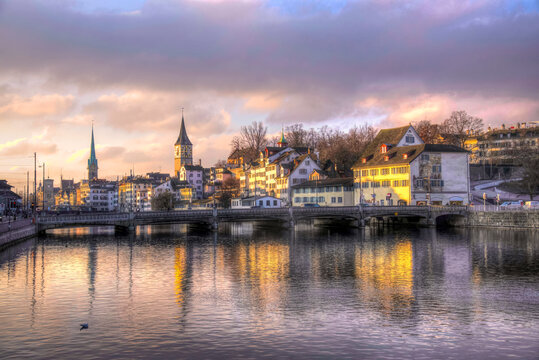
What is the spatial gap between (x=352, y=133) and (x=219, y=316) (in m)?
134

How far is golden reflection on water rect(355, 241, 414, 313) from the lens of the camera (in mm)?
32094

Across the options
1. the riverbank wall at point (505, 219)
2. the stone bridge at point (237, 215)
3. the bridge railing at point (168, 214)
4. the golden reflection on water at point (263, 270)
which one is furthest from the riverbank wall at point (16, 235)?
the riverbank wall at point (505, 219)

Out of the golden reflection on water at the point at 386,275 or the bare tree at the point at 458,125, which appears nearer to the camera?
the golden reflection on water at the point at 386,275

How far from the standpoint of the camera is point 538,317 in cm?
2717

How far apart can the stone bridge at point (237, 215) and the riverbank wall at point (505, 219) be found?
234 cm

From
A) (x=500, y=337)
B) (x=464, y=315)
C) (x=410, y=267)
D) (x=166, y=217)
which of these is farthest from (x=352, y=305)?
(x=166, y=217)

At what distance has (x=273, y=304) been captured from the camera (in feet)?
102

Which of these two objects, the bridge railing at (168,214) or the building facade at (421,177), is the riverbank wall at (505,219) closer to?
the building facade at (421,177)

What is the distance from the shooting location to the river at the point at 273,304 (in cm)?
2284

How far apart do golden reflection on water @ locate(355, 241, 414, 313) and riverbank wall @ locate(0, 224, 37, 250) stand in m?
37.4

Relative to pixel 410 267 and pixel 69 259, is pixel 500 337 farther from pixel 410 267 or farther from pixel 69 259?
pixel 69 259

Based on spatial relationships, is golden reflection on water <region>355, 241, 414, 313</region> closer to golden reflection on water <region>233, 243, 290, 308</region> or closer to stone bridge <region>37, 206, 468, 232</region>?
golden reflection on water <region>233, 243, 290, 308</region>

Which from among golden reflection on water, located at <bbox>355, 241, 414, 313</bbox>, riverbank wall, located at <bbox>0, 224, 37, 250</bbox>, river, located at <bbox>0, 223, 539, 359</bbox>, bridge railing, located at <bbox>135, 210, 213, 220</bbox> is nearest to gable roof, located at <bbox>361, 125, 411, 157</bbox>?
bridge railing, located at <bbox>135, 210, 213, 220</bbox>

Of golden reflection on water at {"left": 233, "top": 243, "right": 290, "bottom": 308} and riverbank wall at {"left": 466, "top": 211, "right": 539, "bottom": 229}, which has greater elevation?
riverbank wall at {"left": 466, "top": 211, "right": 539, "bottom": 229}
